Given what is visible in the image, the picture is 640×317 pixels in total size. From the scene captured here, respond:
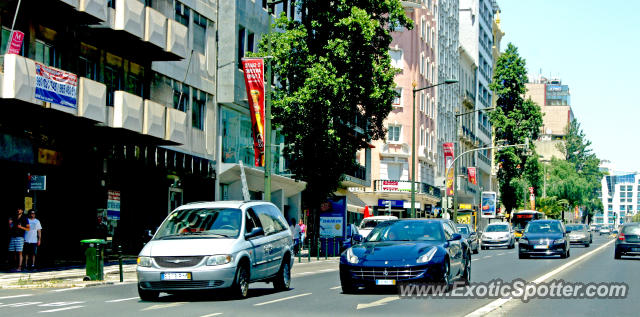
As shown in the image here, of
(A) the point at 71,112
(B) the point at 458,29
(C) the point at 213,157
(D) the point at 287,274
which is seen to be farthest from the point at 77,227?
(B) the point at 458,29

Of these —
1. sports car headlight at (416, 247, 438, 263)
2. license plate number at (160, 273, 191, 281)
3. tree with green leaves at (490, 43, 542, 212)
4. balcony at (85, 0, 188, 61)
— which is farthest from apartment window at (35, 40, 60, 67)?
tree with green leaves at (490, 43, 542, 212)

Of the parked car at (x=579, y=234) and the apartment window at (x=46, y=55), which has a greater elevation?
the apartment window at (x=46, y=55)

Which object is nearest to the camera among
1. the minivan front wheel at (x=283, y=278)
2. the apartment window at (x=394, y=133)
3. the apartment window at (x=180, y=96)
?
the minivan front wheel at (x=283, y=278)

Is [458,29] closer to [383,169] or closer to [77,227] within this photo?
[383,169]

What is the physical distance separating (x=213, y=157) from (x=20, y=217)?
16.8 metres

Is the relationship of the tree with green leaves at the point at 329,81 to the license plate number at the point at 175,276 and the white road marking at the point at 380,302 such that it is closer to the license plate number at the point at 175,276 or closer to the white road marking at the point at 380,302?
the white road marking at the point at 380,302

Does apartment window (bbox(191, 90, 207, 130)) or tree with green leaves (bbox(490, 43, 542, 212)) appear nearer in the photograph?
apartment window (bbox(191, 90, 207, 130))

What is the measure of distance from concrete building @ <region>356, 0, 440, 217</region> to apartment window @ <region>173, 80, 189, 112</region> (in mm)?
35048

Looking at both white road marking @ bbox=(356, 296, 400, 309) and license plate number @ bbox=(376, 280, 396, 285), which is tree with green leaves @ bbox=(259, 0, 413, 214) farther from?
white road marking @ bbox=(356, 296, 400, 309)

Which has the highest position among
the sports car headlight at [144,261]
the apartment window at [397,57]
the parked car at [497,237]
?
the apartment window at [397,57]

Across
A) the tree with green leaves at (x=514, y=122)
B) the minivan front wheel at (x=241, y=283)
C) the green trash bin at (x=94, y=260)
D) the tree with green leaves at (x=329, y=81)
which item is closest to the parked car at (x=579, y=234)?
the tree with green leaves at (x=329, y=81)

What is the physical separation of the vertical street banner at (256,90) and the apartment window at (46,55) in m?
8.18

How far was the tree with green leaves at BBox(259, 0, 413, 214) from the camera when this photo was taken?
1471 inches

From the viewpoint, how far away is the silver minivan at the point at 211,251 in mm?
16250
